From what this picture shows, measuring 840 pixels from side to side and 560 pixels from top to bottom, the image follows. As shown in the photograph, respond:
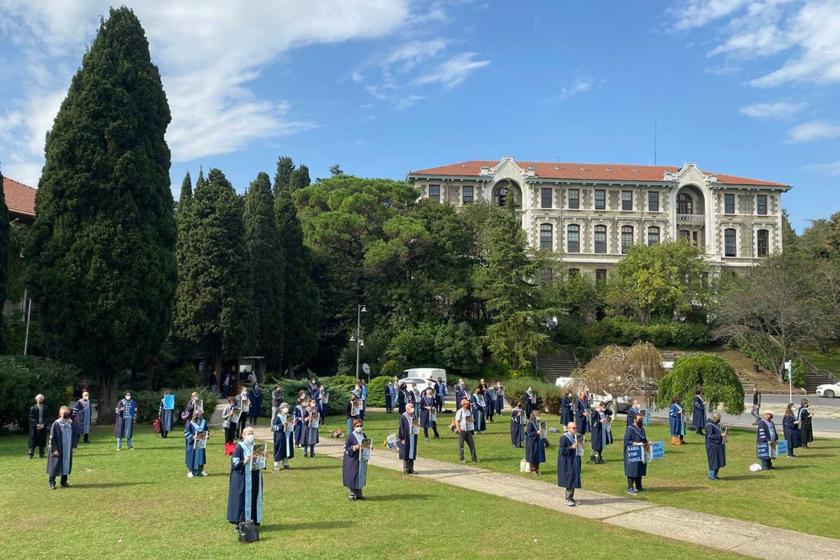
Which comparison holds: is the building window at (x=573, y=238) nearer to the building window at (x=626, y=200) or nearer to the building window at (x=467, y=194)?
the building window at (x=626, y=200)

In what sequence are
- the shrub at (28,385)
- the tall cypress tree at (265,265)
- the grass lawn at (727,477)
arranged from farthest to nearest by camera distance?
the tall cypress tree at (265,265) → the shrub at (28,385) → the grass lawn at (727,477)

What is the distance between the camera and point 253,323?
38.4 metres

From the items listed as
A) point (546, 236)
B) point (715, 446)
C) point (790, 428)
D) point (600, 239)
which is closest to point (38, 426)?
point (715, 446)

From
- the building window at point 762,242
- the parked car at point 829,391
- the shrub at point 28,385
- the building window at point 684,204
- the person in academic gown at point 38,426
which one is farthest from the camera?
the building window at point 684,204

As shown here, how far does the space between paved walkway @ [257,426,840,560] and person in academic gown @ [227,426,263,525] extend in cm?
557

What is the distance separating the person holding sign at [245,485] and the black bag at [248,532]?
11cm

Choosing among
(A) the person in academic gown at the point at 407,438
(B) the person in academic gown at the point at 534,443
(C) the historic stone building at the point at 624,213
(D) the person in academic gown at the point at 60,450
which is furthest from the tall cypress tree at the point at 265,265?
(C) the historic stone building at the point at 624,213

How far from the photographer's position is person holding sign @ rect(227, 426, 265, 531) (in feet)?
33.8

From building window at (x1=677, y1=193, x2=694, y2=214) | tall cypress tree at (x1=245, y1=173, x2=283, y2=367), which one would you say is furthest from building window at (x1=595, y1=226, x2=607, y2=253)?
tall cypress tree at (x1=245, y1=173, x2=283, y2=367)

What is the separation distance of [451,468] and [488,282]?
3324 cm

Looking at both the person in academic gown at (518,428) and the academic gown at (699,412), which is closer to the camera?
the person in academic gown at (518,428)

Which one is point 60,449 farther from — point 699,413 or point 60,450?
point 699,413

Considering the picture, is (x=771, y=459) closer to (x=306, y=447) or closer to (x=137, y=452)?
(x=306, y=447)

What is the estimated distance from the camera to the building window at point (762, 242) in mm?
70812
